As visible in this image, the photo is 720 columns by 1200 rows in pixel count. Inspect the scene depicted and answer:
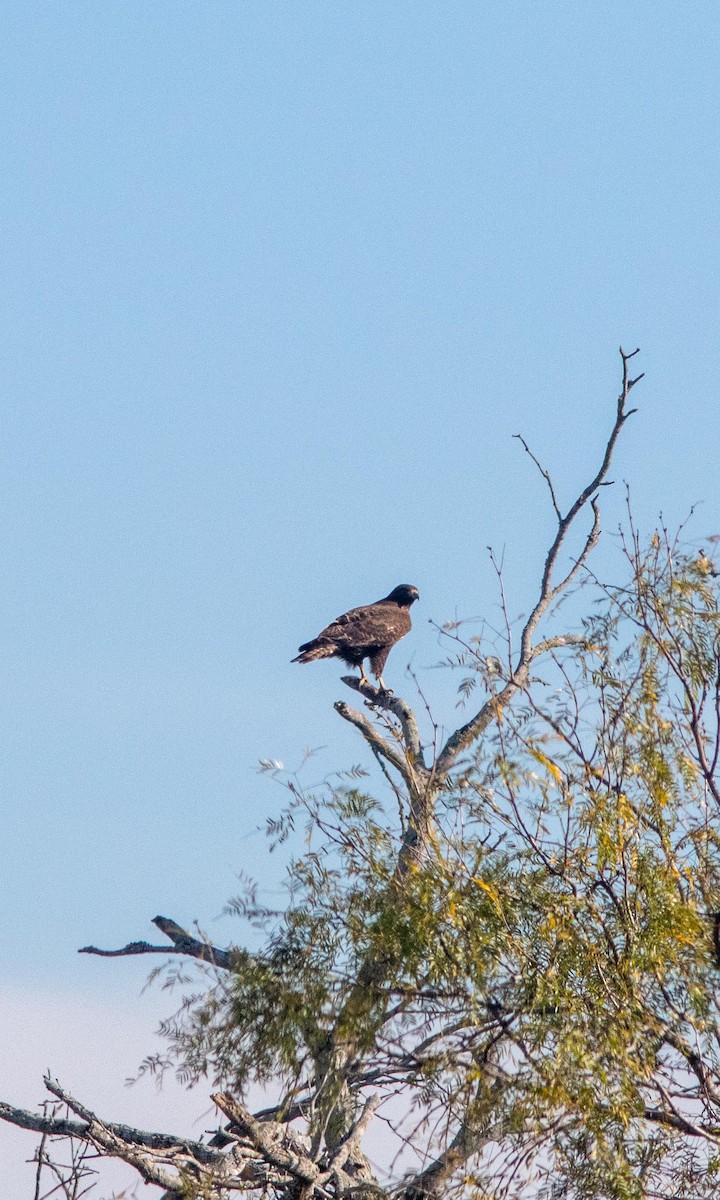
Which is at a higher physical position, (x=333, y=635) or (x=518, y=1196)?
(x=333, y=635)

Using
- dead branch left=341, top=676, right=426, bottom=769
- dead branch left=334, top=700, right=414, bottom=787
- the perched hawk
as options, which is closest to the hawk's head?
the perched hawk

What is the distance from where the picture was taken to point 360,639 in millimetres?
14523

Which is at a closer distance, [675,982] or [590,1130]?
[590,1130]

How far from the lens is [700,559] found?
27.9 ft

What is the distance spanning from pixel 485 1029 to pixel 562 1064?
0.49 meters

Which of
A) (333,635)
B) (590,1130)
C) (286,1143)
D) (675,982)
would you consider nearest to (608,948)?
(675,982)

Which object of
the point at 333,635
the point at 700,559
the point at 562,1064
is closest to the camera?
the point at 562,1064

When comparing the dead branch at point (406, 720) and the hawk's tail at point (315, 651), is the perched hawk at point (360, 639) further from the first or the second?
the dead branch at point (406, 720)

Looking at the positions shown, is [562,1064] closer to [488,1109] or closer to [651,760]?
[488,1109]

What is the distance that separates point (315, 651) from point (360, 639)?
436 millimetres

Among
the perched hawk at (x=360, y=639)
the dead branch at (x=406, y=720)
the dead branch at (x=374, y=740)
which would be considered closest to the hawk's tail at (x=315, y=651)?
the perched hawk at (x=360, y=639)

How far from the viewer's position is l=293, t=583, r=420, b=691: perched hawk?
14398 millimetres

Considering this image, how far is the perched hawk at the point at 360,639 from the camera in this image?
1440 cm

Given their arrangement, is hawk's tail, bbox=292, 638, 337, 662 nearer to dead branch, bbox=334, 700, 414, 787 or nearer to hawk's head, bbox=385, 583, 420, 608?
hawk's head, bbox=385, 583, 420, 608
